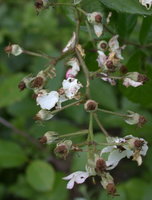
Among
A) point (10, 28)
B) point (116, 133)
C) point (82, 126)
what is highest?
point (10, 28)

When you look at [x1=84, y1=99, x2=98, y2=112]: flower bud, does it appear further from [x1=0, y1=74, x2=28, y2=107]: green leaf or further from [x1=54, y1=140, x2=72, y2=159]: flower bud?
[x1=0, y1=74, x2=28, y2=107]: green leaf

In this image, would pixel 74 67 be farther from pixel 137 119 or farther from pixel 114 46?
pixel 137 119

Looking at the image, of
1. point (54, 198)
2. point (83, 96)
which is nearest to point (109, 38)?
point (83, 96)

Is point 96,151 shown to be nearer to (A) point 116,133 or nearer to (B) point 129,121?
(B) point 129,121

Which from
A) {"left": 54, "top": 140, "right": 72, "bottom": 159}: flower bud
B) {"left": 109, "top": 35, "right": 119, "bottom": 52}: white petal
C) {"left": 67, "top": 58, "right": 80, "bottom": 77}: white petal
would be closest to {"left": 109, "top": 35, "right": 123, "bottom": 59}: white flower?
{"left": 109, "top": 35, "right": 119, "bottom": 52}: white petal

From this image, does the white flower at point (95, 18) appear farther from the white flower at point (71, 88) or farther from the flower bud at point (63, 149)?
the flower bud at point (63, 149)

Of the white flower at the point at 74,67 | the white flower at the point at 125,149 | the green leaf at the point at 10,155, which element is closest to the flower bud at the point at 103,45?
the white flower at the point at 74,67
